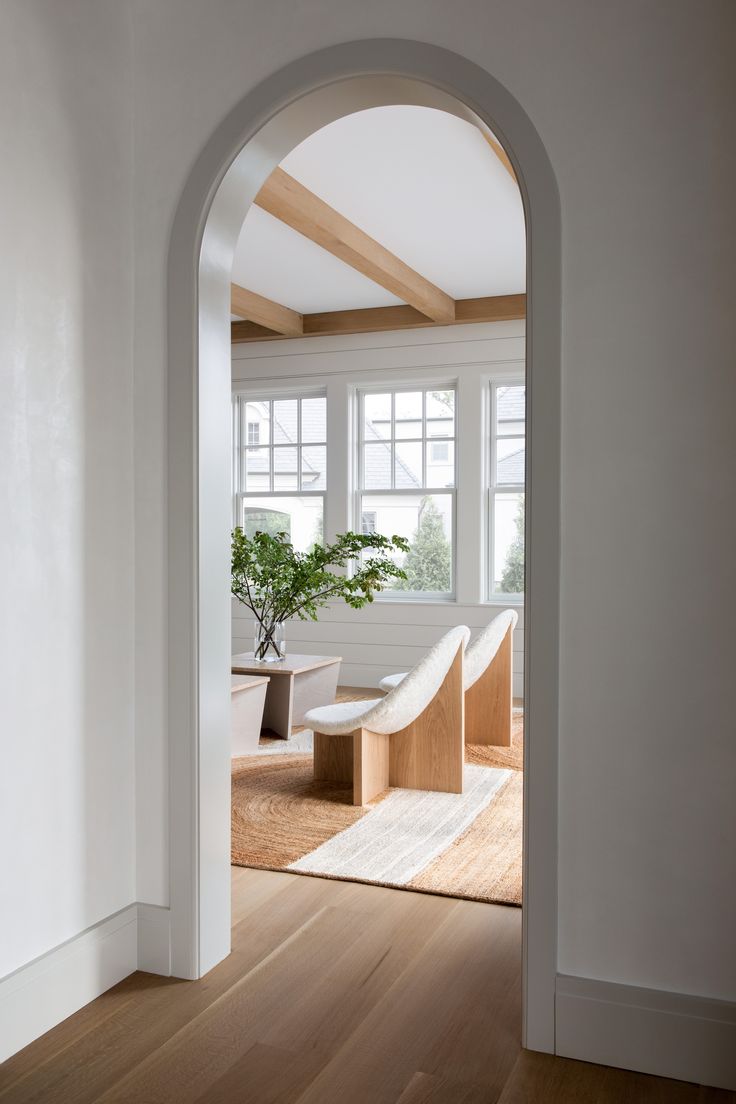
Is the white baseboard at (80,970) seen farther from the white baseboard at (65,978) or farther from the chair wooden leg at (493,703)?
the chair wooden leg at (493,703)

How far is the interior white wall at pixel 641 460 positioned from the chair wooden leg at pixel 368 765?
6.33ft

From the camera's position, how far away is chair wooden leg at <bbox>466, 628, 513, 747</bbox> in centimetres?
512

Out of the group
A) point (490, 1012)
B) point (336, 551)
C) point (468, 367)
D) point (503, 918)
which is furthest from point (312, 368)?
point (490, 1012)

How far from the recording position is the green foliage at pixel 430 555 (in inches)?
278

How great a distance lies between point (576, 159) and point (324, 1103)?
6.96 ft

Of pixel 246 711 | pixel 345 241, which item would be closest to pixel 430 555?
pixel 246 711

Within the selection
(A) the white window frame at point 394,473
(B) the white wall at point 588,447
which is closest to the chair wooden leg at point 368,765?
(B) the white wall at point 588,447

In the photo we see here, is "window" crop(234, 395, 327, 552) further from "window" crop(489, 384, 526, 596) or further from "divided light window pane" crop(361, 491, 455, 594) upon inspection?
"window" crop(489, 384, 526, 596)

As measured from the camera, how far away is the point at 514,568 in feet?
22.3

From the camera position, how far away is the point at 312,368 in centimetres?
731

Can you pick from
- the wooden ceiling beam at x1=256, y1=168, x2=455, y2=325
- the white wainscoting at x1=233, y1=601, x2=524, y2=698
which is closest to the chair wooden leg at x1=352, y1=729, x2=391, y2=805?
the wooden ceiling beam at x1=256, y1=168, x2=455, y2=325

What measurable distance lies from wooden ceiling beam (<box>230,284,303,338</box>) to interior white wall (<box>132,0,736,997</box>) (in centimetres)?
425

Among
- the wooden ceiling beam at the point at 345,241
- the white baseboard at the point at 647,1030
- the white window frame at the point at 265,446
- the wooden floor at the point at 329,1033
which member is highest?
the wooden ceiling beam at the point at 345,241

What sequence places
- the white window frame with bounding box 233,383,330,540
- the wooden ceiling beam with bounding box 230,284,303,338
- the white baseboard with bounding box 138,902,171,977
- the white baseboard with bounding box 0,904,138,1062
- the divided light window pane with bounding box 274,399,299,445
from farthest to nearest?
the divided light window pane with bounding box 274,399,299,445 → the white window frame with bounding box 233,383,330,540 → the wooden ceiling beam with bounding box 230,284,303,338 → the white baseboard with bounding box 138,902,171,977 → the white baseboard with bounding box 0,904,138,1062
